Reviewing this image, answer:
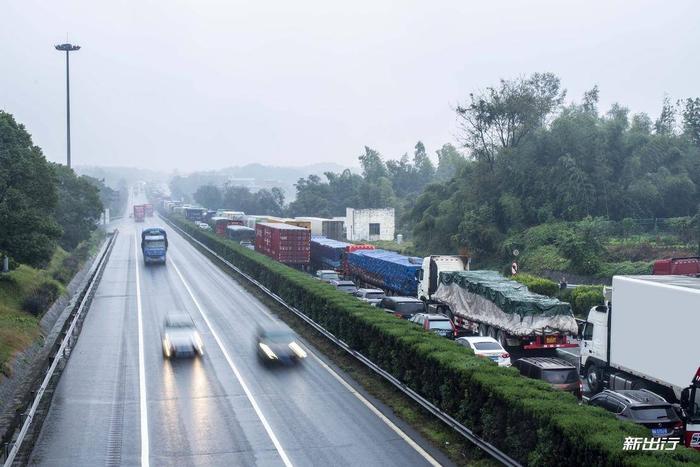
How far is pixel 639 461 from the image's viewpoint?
12508mm

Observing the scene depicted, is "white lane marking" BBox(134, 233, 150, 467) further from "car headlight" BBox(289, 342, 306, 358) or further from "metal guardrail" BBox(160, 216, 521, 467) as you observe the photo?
"metal guardrail" BBox(160, 216, 521, 467)

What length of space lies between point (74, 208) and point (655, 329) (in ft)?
243

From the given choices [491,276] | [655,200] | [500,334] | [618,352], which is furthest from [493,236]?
[618,352]

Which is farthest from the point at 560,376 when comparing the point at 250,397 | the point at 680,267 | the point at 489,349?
the point at 680,267

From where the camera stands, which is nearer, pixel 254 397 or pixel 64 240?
pixel 254 397

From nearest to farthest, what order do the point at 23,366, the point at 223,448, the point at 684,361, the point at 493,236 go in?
the point at 223,448 < the point at 684,361 < the point at 23,366 < the point at 493,236

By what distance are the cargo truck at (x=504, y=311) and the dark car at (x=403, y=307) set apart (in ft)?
5.72

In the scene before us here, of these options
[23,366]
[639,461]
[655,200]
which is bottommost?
[23,366]

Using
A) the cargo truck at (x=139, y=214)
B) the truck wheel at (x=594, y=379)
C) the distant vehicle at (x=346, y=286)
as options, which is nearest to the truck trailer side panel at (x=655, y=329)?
the truck wheel at (x=594, y=379)

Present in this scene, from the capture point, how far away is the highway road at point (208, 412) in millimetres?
17891

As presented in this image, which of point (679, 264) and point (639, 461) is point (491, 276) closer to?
point (679, 264)

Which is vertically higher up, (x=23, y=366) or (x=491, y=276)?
(x=491, y=276)

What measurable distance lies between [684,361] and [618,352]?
3696mm

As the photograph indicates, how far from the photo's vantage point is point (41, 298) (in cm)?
4031
